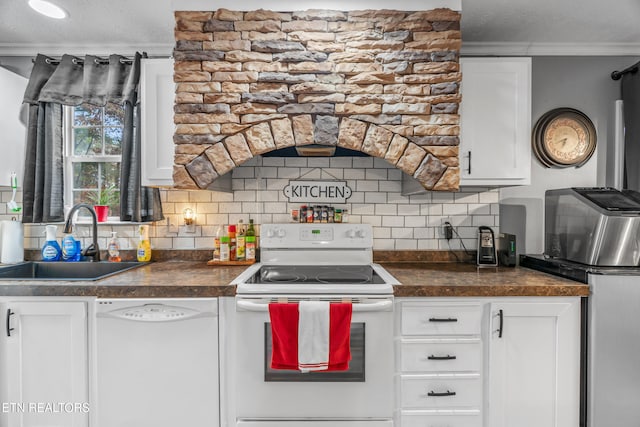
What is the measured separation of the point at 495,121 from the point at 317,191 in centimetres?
122

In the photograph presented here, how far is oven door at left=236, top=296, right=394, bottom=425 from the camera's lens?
1.76 meters

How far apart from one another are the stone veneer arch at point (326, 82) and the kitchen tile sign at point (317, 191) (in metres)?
0.58

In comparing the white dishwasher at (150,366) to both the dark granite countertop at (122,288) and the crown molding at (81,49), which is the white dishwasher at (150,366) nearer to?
the dark granite countertop at (122,288)

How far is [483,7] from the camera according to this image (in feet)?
6.62

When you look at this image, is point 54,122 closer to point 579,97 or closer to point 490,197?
point 490,197

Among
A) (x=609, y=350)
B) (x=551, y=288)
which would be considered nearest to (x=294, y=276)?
(x=551, y=288)

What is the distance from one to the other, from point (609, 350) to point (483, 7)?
1939mm

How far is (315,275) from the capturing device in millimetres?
2084

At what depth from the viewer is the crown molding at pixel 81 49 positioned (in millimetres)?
2492

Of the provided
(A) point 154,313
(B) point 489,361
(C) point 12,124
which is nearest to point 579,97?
(B) point 489,361

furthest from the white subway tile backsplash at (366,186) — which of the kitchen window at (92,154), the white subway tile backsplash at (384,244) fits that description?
the kitchen window at (92,154)

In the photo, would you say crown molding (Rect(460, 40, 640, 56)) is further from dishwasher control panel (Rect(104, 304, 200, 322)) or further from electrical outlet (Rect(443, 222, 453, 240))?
dishwasher control panel (Rect(104, 304, 200, 322))

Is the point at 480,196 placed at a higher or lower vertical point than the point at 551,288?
higher

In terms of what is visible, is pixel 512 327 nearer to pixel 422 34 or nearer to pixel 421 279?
pixel 421 279
